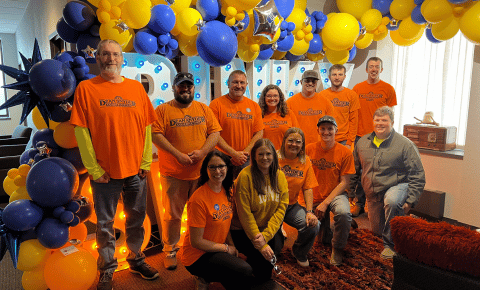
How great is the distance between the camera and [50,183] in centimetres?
204

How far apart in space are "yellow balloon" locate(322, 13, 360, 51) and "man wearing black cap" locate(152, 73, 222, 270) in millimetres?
1707

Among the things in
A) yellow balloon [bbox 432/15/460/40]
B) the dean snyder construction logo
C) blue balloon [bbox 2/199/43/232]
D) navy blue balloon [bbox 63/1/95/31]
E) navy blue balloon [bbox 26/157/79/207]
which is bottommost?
blue balloon [bbox 2/199/43/232]

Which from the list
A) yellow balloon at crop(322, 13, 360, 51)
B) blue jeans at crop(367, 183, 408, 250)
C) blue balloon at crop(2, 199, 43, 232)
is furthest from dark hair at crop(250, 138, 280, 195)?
yellow balloon at crop(322, 13, 360, 51)

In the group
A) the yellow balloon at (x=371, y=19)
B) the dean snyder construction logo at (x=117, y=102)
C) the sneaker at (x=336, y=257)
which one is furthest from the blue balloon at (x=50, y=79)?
the yellow balloon at (x=371, y=19)

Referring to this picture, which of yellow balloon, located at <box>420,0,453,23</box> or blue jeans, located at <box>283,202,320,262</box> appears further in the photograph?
yellow balloon, located at <box>420,0,453,23</box>

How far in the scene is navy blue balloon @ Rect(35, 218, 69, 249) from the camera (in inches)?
81.4

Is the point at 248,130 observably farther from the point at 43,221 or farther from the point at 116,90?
the point at 43,221

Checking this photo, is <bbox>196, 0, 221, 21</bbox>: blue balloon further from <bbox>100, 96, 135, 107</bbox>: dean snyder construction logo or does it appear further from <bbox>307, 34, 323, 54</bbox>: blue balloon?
<bbox>307, 34, 323, 54</bbox>: blue balloon

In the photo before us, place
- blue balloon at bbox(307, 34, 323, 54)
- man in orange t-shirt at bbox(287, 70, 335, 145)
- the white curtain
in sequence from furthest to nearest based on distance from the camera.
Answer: the white curtain, blue balloon at bbox(307, 34, 323, 54), man in orange t-shirt at bbox(287, 70, 335, 145)

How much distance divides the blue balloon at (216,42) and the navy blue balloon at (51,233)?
1.60 m

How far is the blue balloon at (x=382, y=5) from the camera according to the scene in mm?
3607

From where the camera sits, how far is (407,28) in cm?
356

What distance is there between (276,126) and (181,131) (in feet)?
3.27

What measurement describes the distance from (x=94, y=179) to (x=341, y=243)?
1877mm
